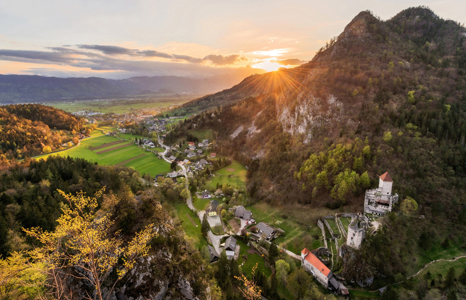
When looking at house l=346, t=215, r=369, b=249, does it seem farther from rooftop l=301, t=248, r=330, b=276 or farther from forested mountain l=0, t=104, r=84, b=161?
forested mountain l=0, t=104, r=84, b=161

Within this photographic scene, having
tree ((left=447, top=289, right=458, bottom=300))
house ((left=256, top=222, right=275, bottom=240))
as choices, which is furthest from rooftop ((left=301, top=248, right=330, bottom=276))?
tree ((left=447, top=289, right=458, bottom=300))

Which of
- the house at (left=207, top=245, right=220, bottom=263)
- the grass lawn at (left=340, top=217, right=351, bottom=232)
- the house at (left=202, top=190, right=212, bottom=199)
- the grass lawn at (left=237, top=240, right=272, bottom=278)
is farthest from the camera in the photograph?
the house at (left=202, top=190, right=212, bottom=199)

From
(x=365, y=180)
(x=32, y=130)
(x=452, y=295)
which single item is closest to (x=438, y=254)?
(x=452, y=295)

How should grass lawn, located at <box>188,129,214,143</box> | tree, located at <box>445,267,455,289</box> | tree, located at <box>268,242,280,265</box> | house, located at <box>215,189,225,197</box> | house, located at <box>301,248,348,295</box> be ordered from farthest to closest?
grass lawn, located at <box>188,129,214,143</box> < house, located at <box>215,189,225,197</box> < tree, located at <box>268,242,280,265</box> < house, located at <box>301,248,348,295</box> < tree, located at <box>445,267,455,289</box>

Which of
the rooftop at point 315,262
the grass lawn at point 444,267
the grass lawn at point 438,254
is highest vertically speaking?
the rooftop at point 315,262

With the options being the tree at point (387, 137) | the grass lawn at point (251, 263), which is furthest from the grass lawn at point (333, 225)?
the tree at point (387, 137)

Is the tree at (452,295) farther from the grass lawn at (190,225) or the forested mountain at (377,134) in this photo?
the grass lawn at (190,225)

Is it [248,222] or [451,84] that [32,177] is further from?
[451,84]

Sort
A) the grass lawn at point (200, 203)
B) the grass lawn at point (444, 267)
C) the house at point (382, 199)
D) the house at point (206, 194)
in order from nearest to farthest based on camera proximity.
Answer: the grass lawn at point (444, 267) < the house at point (382, 199) < the grass lawn at point (200, 203) < the house at point (206, 194)
